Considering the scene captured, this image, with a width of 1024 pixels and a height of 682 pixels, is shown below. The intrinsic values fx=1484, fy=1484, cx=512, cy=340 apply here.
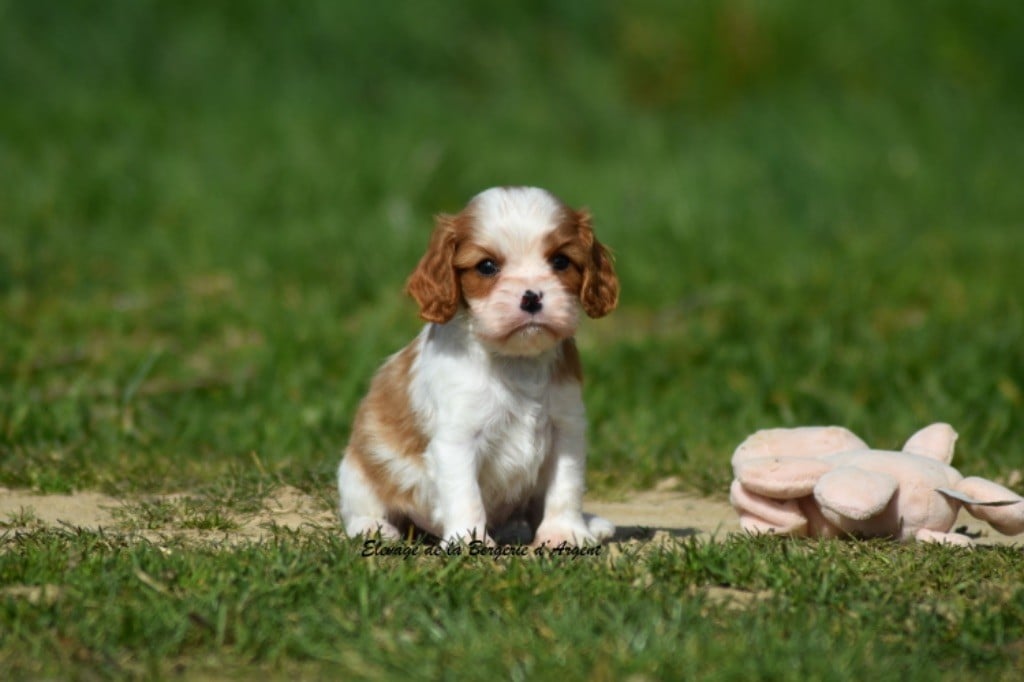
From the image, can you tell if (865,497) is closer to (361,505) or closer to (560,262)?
(560,262)

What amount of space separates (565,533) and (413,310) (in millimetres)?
4281

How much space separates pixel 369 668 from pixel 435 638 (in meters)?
0.24

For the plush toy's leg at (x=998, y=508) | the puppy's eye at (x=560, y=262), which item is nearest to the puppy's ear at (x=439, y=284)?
the puppy's eye at (x=560, y=262)

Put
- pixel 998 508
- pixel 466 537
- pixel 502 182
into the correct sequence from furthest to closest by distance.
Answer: pixel 502 182
pixel 998 508
pixel 466 537

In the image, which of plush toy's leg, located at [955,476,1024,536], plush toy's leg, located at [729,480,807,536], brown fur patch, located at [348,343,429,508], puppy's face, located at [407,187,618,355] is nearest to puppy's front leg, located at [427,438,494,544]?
brown fur patch, located at [348,343,429,508]

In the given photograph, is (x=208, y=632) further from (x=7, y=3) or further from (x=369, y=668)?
(x=7, y=3)

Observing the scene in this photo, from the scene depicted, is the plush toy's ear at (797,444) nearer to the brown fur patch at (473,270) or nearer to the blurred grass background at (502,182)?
the blurred grass background at (502,182)

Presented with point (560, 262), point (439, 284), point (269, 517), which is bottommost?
point (269, 517)

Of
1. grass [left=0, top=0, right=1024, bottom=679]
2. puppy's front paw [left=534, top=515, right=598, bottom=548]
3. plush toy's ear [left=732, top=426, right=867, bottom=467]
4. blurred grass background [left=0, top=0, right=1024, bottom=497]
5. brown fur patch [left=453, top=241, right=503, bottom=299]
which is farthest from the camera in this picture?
blurred grass background [left=0, top=0, right=1024, bottom=497]

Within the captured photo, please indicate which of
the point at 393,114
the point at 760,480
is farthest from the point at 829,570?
the point at 393,114

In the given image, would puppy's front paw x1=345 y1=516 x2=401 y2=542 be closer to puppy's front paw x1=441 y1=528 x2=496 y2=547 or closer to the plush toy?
puppy's front paw x1=441 y1=528 x2=496 y2=547

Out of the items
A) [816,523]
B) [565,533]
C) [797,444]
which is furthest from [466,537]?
[797,444]

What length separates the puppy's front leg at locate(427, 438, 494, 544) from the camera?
16.2ft

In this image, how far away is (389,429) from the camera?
5.27m
